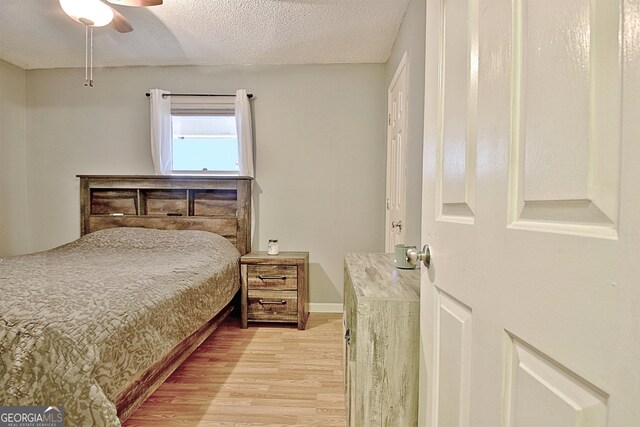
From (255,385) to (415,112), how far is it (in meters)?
1.95

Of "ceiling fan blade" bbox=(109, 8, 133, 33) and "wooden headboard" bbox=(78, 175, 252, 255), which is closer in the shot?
"ceiling fan blade" bbox=(109, 8, 133, 33)

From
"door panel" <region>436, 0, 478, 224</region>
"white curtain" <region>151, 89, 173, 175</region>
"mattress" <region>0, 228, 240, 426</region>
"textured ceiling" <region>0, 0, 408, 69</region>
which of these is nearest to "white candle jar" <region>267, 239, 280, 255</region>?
"mattress" <region>0, 228, 240, 426</region>

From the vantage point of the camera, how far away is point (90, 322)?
1342 mm

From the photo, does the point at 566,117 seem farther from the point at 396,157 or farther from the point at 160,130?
the point at 160,130

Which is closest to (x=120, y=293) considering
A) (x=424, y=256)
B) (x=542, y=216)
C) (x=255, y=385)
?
(x=255, y=385)

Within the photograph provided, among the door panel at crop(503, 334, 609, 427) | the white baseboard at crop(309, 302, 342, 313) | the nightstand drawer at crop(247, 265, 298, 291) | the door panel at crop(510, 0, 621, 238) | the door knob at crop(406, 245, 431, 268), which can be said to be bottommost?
the white baseboard at crop(309, 302, 342, 313)

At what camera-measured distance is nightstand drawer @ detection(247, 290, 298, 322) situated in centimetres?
311

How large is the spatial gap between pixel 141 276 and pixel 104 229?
175cm

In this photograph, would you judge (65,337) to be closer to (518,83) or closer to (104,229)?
(518,83)

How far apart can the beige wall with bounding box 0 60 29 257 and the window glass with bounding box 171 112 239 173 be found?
162 cm

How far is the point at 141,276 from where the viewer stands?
199 cm

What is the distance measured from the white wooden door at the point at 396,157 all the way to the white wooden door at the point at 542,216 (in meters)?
1.72

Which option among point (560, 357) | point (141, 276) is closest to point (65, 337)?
point (141, 276)

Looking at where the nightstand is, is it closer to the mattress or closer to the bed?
the bed
